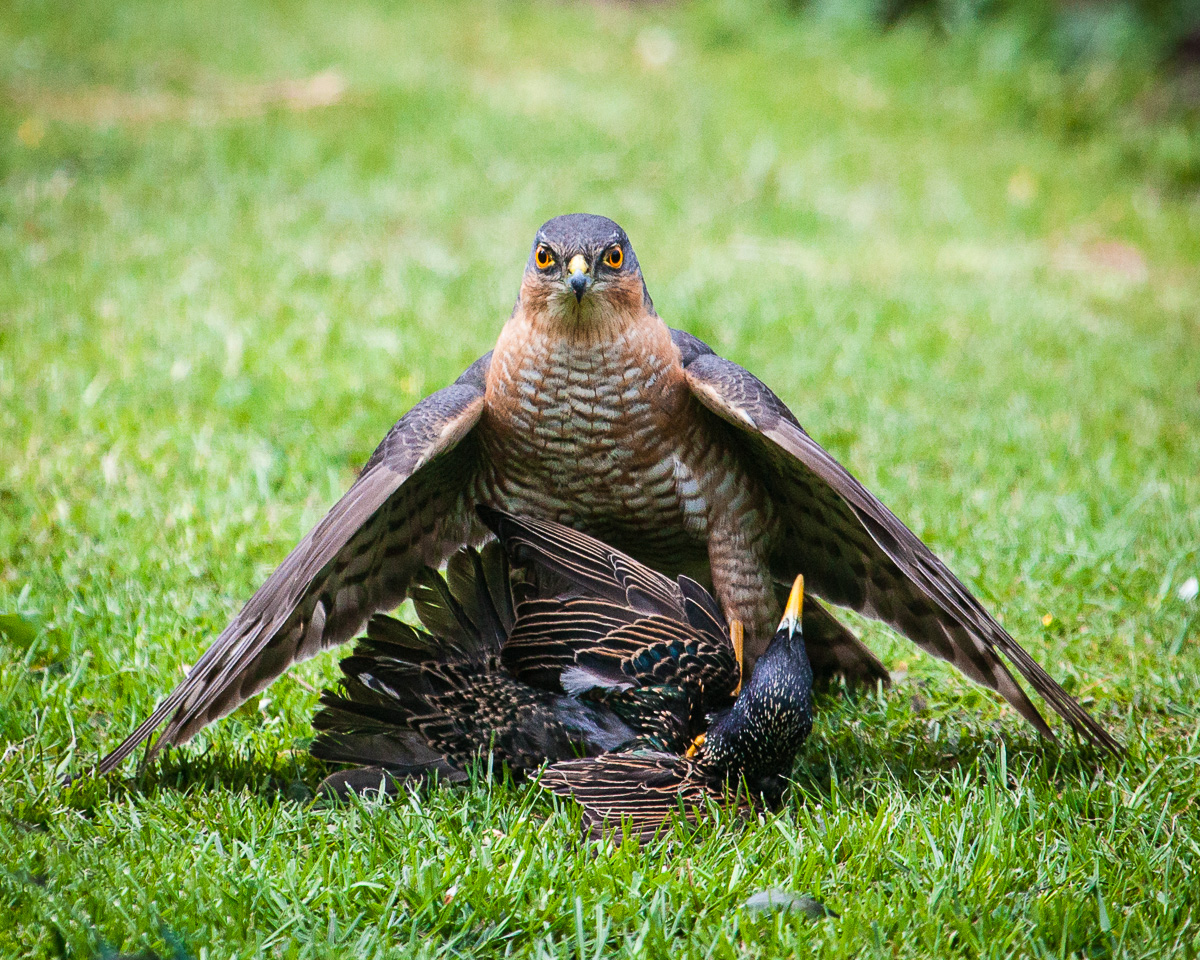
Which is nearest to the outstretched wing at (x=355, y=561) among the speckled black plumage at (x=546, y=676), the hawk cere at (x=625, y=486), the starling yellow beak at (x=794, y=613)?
the hawk cere at (x=625, y=486)

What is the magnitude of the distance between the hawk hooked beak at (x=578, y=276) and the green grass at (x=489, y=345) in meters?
1.32

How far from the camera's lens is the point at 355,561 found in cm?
325

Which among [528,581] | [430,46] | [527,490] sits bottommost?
[528,581]

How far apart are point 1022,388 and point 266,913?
4842mm

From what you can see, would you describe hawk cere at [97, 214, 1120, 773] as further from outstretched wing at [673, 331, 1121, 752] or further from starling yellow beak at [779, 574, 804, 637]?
starling yellow beak at [779, 574, 804, 637]

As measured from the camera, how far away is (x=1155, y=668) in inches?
144

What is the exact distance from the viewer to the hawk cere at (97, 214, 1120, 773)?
3.04 m

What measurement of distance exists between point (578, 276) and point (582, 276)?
1 centimetres

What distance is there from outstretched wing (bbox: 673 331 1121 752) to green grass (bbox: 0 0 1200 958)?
0.77ft

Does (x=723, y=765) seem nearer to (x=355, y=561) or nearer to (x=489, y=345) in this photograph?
(x=355, y=561)

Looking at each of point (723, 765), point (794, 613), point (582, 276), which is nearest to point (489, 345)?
point (582, 276)

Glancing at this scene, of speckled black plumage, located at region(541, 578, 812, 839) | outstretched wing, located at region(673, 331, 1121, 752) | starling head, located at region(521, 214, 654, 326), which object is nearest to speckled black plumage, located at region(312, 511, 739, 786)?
speckled black plumage, located at region(541, 578, 812, 839)

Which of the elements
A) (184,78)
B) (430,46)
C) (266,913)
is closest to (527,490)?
(266,913)

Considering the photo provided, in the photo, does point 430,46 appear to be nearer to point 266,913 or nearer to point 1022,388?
point 1022,388
